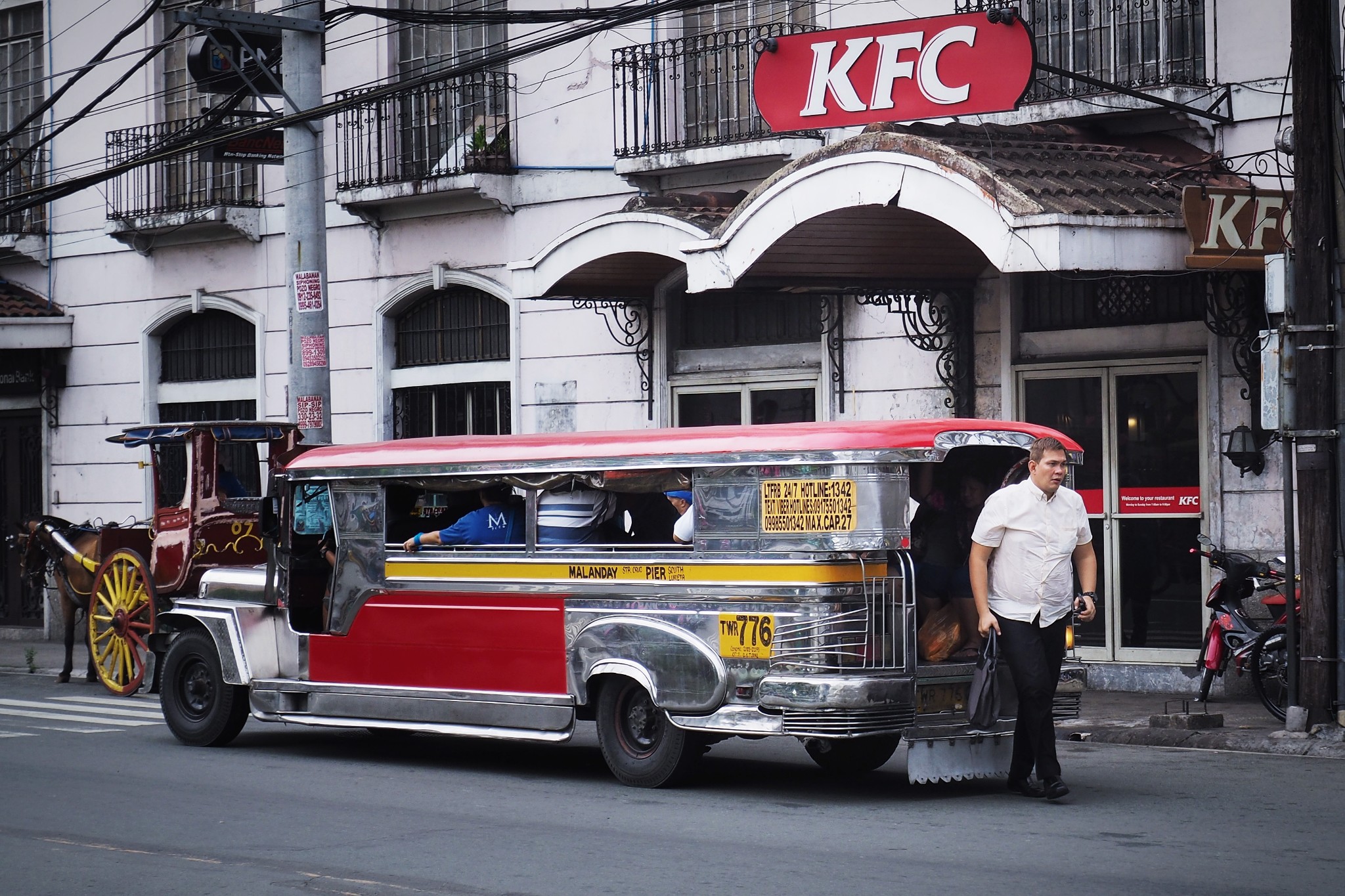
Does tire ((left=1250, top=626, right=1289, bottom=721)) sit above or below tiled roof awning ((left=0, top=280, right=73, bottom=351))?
below

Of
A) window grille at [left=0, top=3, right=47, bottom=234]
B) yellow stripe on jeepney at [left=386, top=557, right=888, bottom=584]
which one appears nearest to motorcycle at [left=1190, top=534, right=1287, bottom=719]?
yellow stripe on jeepney at [left=386, top=557, right=888, bottom=584]

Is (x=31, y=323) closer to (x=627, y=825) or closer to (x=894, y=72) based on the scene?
(x=894, y=72)

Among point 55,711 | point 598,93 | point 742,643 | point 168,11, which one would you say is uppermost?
point 168,11

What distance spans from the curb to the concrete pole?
701cm

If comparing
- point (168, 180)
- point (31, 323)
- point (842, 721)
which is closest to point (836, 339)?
point (842, 721)

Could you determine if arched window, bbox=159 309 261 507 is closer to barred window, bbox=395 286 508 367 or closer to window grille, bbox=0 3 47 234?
barred window, bbox=395 286 508 367

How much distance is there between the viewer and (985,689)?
9711mm

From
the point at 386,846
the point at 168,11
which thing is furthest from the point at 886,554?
the point at 168,11

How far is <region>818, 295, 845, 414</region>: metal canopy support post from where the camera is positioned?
1716 centimetres

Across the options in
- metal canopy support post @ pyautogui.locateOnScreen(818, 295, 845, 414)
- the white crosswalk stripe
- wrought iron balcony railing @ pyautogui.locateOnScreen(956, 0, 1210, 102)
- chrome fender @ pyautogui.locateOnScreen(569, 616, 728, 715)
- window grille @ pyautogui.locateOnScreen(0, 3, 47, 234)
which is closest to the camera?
chrome fender @ pyautogui.locateOnScreen(569, 616, 728, 715)

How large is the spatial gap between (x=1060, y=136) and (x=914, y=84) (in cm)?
173

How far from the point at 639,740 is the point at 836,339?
7.48 meters

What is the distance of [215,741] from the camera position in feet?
41.6

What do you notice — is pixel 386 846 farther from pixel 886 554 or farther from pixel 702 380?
pixel 702 380
